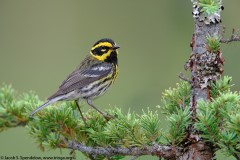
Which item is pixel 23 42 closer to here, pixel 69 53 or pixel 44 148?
pixel 69 53

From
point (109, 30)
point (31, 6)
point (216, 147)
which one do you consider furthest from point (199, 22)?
point (31, 6)

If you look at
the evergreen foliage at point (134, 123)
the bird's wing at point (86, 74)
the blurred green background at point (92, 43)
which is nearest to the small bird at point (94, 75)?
the bird's wing at point (86, 74)

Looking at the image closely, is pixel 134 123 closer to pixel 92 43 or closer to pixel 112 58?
pixel 112 58

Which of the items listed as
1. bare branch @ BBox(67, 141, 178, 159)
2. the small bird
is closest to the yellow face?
the small bird

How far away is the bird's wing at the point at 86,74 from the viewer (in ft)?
17.6

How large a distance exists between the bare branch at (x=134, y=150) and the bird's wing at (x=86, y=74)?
1682 mm

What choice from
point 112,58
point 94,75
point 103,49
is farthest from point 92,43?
point 94,75

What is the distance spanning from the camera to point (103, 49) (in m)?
5.83

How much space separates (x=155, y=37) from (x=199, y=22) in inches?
123

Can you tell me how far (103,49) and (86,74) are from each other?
30 cm

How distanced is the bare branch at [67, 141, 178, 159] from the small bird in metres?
1.53

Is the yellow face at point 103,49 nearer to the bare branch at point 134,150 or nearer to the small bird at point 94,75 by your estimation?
the small bird at point 94,75

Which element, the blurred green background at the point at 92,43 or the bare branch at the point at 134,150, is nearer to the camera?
the bare branch at the point at 134,150

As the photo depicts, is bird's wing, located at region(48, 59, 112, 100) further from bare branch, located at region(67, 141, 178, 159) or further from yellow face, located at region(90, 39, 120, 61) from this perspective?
bare branch, located at region(67, 141, 178, 159)
